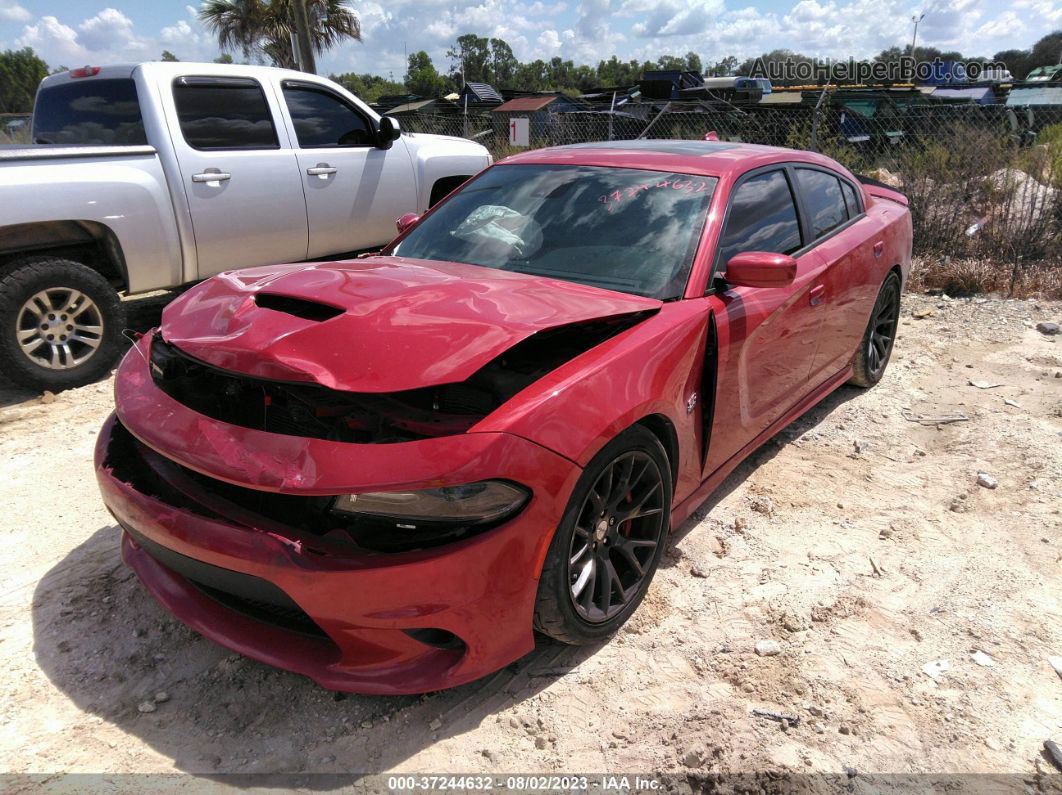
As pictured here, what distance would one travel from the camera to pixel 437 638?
2170 millimetres

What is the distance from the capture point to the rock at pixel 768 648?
2.70m

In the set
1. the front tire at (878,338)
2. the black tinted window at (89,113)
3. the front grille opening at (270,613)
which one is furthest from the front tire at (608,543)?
the black tinted window at (89,113)

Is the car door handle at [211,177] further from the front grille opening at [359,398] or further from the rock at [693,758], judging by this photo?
the rock at [693,758]

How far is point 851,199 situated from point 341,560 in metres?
4.00

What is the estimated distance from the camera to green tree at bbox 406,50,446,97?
70.5 meters

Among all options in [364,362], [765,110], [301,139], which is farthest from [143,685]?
[765,110]

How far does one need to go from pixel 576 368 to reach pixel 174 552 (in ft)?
4.40

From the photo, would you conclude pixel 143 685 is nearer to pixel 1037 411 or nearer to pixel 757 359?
pixel 757 359

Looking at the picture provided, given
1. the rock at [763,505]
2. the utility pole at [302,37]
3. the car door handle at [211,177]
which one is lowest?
the rock at [763,505]

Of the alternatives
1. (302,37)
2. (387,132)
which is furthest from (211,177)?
(302,37)

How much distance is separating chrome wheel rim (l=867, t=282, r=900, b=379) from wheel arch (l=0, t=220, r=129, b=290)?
16.3 feet

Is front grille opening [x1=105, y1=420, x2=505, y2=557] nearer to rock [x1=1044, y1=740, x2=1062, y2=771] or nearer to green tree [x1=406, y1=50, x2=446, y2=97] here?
rock [x1=1044, y1=740, x2=1062, y2=771]

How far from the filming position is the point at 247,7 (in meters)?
22.3

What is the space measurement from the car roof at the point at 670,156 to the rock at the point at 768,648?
201cm
